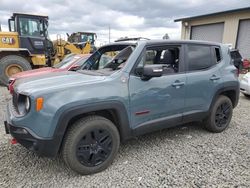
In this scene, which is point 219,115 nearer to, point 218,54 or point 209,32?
point 218,54

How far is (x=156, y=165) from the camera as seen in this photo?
3.06 metres

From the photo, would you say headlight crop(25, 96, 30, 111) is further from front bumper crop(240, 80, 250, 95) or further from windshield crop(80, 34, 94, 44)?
windshield crop(80, 34, 94, 44)

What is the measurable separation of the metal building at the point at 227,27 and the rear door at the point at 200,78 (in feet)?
40.2

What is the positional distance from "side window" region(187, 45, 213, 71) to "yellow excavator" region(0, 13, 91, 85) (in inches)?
308

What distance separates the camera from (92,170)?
2.83m

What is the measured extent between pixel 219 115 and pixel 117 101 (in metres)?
2.39

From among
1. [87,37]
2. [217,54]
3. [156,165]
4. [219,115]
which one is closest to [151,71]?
[156,165]

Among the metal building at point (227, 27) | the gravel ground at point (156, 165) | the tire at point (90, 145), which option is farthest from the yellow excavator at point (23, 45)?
the metal building at point (227, 27)

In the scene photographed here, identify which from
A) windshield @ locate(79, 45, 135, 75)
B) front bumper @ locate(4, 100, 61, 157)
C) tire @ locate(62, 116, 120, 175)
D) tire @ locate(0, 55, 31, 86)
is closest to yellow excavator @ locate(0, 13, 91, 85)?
tire @ locate(0, 55, 31, 86)

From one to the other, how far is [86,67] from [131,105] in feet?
5.24

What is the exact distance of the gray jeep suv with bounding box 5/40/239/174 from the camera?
2486mm

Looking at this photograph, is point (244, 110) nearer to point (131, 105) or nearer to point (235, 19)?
point (131, 105)

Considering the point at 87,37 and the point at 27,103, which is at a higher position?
the point at 87,37

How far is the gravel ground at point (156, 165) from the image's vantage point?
106 inches
